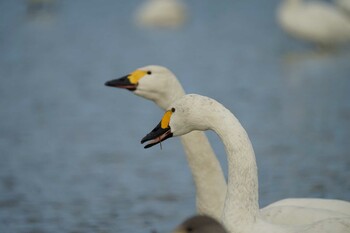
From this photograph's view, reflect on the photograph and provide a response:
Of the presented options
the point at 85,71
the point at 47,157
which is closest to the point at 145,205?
the point at 47,157

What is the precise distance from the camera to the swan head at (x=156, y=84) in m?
6.76

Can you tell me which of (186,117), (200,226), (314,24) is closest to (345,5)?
(314,24)

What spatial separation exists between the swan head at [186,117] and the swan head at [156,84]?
1207mm

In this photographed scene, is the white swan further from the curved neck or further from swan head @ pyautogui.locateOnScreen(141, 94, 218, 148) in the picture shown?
swan head @ pyautogui.locateOnScreen(141, 94, 218, 148)

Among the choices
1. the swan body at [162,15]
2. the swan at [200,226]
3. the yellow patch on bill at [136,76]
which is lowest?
the swan at [200,226]

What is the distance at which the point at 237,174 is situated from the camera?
523 cm

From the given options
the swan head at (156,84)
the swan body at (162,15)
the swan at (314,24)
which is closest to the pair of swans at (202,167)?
the swan head at (156,84)

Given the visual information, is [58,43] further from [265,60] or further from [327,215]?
[327,215]

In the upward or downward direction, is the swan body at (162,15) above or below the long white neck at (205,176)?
above

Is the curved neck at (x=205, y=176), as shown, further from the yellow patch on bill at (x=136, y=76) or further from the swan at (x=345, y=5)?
the swan at (x=345, y=5)

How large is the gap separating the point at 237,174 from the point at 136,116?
684 cm

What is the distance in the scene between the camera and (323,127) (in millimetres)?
11070

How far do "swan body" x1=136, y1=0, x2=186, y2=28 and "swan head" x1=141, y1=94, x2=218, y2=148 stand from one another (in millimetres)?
15212

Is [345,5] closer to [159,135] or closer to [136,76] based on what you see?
[136,76]
